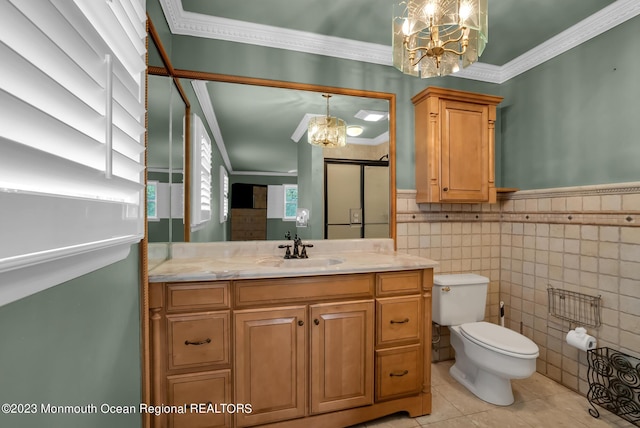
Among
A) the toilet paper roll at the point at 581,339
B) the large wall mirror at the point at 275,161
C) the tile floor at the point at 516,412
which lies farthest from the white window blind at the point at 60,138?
the toilet paper roll at the point at 581,339

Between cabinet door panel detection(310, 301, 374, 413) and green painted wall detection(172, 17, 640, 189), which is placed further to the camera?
green painted wall detection(172, 17, 640, 189)

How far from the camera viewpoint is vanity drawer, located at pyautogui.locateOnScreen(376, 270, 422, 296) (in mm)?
1708

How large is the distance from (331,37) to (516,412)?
293cm

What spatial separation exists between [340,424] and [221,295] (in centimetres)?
104

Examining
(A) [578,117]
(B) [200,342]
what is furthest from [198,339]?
(A) [578,117]

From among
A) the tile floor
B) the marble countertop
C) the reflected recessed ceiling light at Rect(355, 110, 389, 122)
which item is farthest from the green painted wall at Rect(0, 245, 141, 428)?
the reflected recessed ceiling light at Rect(355, 110, 389, 122)

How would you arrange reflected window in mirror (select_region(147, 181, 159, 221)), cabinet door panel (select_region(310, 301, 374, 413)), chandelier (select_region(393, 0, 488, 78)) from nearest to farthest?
chandelier (select_region(393, 0, 488, 78)) < reflected window in mirror (select_region(147, 181, 159, 221)) < cabinet door panel (select_region(310, 301, 374, 413))

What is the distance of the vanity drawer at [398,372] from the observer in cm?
171

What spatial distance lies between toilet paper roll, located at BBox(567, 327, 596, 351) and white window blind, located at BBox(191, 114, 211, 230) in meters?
2.65

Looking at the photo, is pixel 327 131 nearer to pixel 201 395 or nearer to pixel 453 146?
pixel 453 146

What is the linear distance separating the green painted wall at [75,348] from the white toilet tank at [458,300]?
2.00 m

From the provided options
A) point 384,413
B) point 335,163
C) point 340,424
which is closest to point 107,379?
point 340,424

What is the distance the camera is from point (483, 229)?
103 inches

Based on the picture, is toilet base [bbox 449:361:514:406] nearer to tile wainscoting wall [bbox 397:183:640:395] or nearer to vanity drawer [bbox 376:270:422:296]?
tile wainscoting wall [bbox 397:183:640:395]
